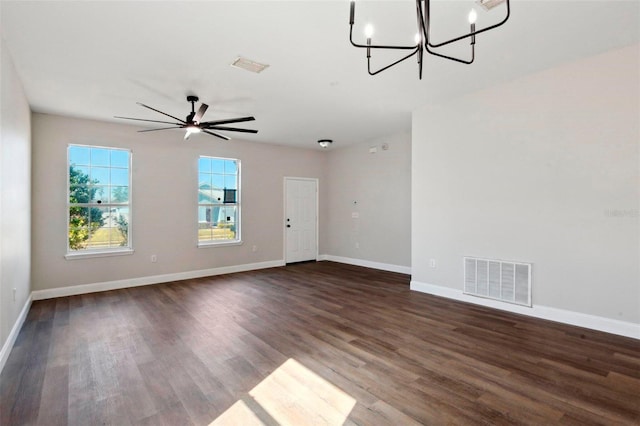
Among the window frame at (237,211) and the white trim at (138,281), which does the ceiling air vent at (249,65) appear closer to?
the window frame at (237,211)

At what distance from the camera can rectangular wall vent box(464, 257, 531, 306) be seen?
3.93m

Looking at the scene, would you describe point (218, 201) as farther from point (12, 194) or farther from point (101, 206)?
point (12, 194)

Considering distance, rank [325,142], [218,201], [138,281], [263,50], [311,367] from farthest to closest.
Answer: [325,142] → [218,201] → [138,281] → [263,50] → [311,367]

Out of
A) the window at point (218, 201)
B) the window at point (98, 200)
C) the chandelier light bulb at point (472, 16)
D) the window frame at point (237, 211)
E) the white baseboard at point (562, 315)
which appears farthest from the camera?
the window at point (218, 201)

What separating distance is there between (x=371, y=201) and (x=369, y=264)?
143 cm

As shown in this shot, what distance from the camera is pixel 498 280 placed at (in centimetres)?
416

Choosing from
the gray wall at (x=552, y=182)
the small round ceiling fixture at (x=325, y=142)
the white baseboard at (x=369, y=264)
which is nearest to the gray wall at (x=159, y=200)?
the small round ceiling fixture at (x=325, y=142)

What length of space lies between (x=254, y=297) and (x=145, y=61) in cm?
333

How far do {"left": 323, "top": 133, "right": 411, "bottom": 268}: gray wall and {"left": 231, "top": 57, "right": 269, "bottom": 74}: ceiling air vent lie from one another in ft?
12.4

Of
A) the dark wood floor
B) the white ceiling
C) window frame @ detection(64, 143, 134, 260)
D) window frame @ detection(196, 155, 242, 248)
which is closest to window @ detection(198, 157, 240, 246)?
window frame @ detection(196, 155, 242, 248)

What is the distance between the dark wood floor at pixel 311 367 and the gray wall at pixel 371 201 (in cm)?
242

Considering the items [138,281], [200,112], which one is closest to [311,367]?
[200,112]

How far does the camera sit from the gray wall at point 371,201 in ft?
21.4

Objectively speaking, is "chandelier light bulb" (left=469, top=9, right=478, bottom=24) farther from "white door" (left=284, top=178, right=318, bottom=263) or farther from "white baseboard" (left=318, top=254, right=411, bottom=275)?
"white door" (left=284, top=178, right=318, bottom=263)
